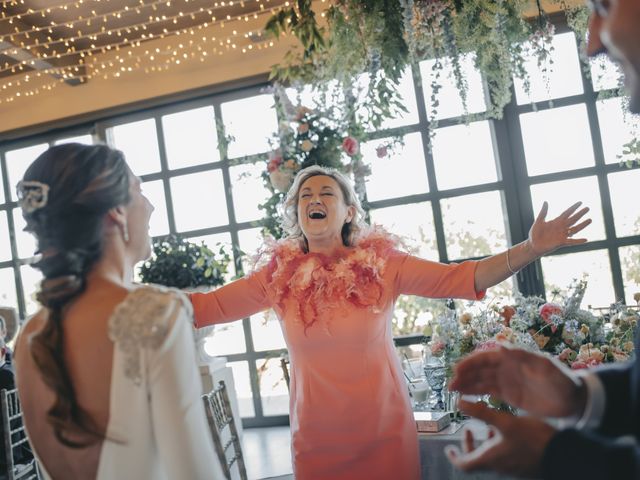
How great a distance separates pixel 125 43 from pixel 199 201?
1383mm

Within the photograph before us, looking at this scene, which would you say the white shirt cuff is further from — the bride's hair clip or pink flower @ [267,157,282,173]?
pink flower @ [267,157,282,173]

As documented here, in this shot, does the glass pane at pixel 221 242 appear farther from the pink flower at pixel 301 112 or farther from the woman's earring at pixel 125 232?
the woman's earring at pixel 125 232

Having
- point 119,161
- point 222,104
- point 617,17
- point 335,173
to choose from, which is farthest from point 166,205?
point 617,17

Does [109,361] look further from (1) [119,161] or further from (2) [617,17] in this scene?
(2) [617,17]

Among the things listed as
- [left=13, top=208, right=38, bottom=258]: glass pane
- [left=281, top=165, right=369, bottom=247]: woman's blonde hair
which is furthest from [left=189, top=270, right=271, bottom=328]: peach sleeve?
[left=13, top=208, right=38, bottom=258]: glass pane

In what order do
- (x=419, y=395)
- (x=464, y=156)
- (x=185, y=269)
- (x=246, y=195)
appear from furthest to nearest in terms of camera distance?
(x=246, y=195) → (x=464, y=156) → (x=185, y=269) → (x=419, y=395)

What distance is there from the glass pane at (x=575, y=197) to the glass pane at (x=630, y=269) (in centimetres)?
20

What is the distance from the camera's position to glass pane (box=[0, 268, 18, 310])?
18.3 feet

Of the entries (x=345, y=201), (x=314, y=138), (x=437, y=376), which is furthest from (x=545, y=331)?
(x=314, y=138)

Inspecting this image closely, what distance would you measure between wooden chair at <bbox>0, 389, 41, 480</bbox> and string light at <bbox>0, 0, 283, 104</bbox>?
2.49 m

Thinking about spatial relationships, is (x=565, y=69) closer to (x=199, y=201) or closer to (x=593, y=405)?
(x=199, y=201)

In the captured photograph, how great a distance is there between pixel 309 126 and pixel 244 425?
107 inches

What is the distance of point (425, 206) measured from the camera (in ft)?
15.8

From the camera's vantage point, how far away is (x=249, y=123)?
5105 mm
